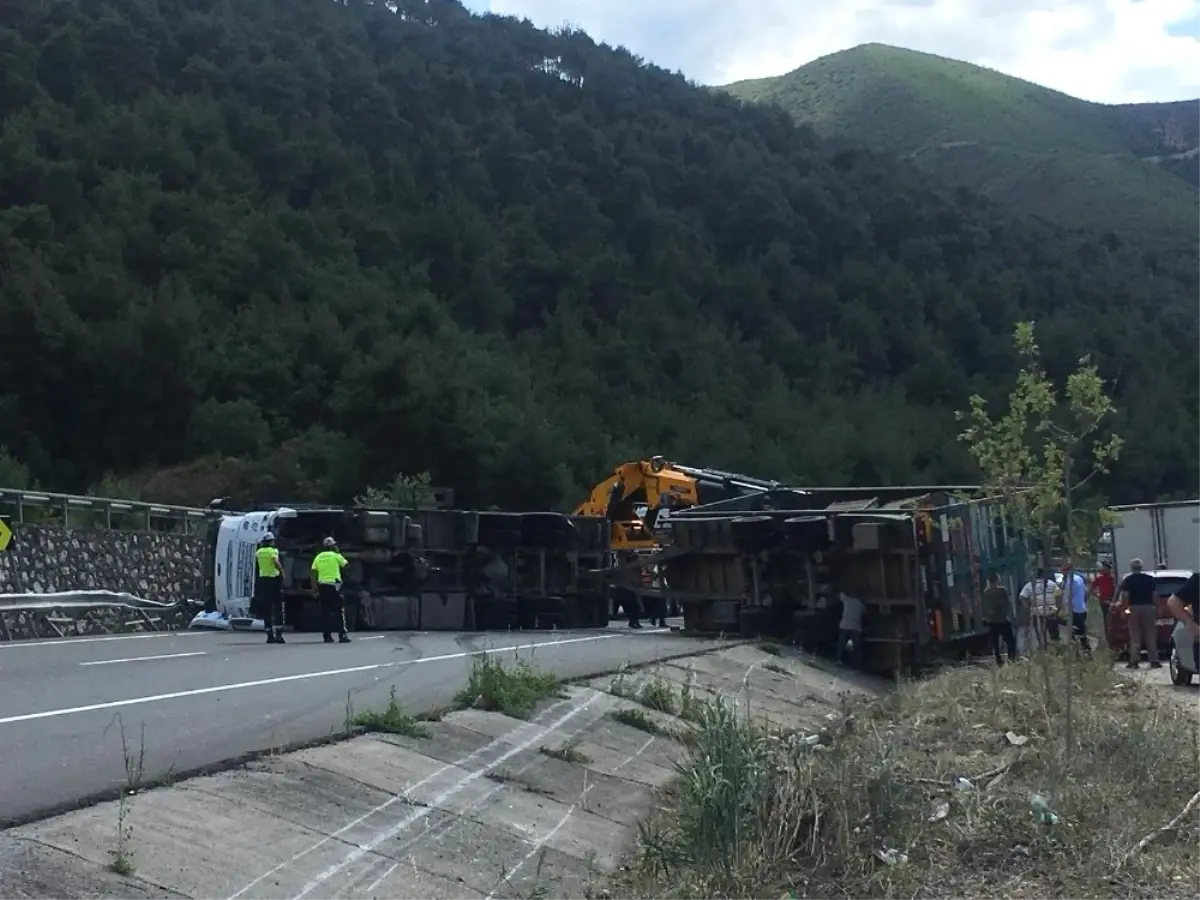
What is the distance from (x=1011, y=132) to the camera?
13362cm

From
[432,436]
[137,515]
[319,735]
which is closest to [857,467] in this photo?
[432,436]

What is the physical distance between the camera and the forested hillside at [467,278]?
50.2 metres

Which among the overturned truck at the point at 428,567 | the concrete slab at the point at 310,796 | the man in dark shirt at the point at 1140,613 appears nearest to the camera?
the concrete slab at the point at 310,796

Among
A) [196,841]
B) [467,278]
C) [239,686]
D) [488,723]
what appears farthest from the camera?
[467,278]

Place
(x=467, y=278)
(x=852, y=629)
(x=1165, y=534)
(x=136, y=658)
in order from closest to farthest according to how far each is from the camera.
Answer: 1. (x=136, y=658)
2. (x=852, y=629)
3. (x=1165, y=534)
4. (x=467, y=278)

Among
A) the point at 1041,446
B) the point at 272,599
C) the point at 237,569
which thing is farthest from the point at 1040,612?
the point at 237,569

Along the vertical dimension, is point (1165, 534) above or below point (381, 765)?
above

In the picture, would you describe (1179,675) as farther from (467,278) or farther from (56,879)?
(467,278)

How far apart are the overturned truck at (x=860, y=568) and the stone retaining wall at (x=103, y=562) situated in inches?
357

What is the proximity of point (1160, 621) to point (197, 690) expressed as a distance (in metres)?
14.4

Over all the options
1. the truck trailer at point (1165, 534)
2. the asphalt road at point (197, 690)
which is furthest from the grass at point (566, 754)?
the truck trailer at point (1165, 534)

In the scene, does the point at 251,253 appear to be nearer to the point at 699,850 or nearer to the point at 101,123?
the point at 101,123

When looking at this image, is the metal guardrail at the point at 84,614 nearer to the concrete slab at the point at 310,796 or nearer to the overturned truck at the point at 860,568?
the overturned truck at the point at 860,568

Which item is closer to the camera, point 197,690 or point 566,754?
point 566,754
